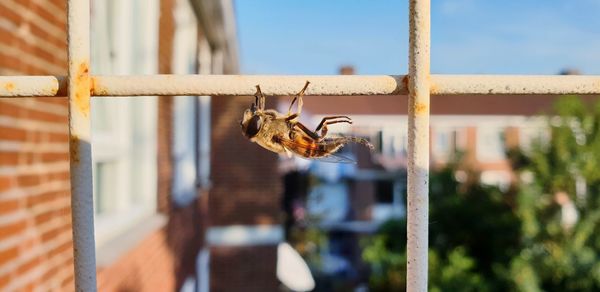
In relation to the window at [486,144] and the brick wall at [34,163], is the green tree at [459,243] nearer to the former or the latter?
the brick wall at [34,163]

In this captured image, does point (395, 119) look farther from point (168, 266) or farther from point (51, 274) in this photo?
point (51, 274)

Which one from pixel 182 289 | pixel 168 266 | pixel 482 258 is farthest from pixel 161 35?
pixel 482 258

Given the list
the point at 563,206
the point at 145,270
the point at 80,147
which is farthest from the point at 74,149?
the point at 563,206

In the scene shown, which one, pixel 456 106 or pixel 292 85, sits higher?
pixel 456 106

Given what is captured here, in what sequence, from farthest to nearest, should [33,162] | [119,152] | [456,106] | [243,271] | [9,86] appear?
[456,106]
[243,271]
[119,152]
[33,162]
[9,86]

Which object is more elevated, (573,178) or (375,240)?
(573,178)

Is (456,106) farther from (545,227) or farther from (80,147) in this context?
(80,147)
